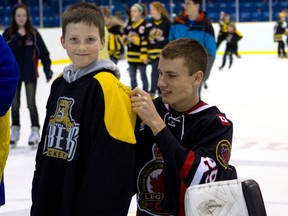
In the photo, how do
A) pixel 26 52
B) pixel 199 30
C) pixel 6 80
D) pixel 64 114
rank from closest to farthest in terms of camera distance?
1. pixel 64 114
2. pixel 6 80
3. pixel 26 52
4. pixel 199 30

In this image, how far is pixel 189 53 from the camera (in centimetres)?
206

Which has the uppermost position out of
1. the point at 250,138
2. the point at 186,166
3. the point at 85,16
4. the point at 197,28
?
the point at 85,16

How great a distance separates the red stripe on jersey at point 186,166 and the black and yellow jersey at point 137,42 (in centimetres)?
789

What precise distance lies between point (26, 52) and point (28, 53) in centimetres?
2

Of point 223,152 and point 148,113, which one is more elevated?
point 148,113

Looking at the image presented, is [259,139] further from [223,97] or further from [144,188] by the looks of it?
[144,188]

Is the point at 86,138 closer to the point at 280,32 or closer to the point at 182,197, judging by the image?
the point at 182,197

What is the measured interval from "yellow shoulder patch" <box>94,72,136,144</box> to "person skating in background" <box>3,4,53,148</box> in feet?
13.9

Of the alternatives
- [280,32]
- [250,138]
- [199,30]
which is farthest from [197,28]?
[280,32]

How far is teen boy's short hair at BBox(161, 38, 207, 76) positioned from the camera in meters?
2.05

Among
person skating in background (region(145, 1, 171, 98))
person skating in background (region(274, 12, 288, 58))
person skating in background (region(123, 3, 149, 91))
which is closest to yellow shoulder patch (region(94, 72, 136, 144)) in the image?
person skating in background (region(145, 1, 171, 98))

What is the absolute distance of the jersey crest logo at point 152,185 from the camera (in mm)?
2113

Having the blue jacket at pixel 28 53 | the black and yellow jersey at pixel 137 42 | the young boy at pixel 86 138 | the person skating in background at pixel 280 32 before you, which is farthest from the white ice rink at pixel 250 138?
the person skating in background at pixel 280 32

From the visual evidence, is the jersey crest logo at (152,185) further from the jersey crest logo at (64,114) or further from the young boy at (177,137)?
the jersey crest logo at (64,114)
